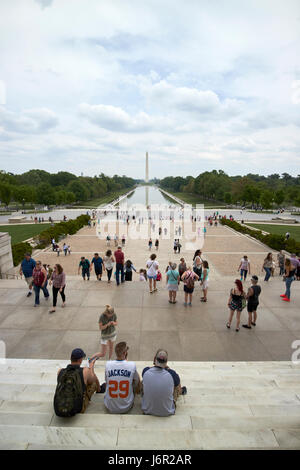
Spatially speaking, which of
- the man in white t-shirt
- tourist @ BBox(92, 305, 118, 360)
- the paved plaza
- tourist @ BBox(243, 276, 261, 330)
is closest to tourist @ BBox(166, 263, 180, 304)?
the paved plaza

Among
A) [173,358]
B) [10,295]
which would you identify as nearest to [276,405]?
[173,358]

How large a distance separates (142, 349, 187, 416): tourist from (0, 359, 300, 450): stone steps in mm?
121

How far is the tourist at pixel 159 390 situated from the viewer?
10.5ft

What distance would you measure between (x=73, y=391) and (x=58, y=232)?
27.2m

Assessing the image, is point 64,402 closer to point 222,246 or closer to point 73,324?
point 73,324

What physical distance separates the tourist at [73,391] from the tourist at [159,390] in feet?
2.56

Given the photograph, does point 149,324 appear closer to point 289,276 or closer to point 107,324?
point 107,324

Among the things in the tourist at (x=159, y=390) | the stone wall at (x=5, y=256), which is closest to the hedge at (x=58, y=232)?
the stone wall at (x=5, y=256)

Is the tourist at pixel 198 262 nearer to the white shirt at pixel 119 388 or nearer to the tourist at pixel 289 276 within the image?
the tourist at pixel 289 276

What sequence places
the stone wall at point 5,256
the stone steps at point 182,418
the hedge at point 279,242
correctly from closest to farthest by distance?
1. the stone steps at point 182,418
2. the stone wall at point 5,256
3. the hedge at point 279,242

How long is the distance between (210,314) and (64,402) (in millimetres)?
5113

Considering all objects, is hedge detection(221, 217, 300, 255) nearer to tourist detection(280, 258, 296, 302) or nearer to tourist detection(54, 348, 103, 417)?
tourist detection(280, 258, 296, 302)

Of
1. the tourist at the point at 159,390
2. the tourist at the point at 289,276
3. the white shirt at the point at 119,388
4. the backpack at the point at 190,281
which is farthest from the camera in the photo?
the tourist at the point at 289,276

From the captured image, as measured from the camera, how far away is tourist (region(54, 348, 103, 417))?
3.04 m
